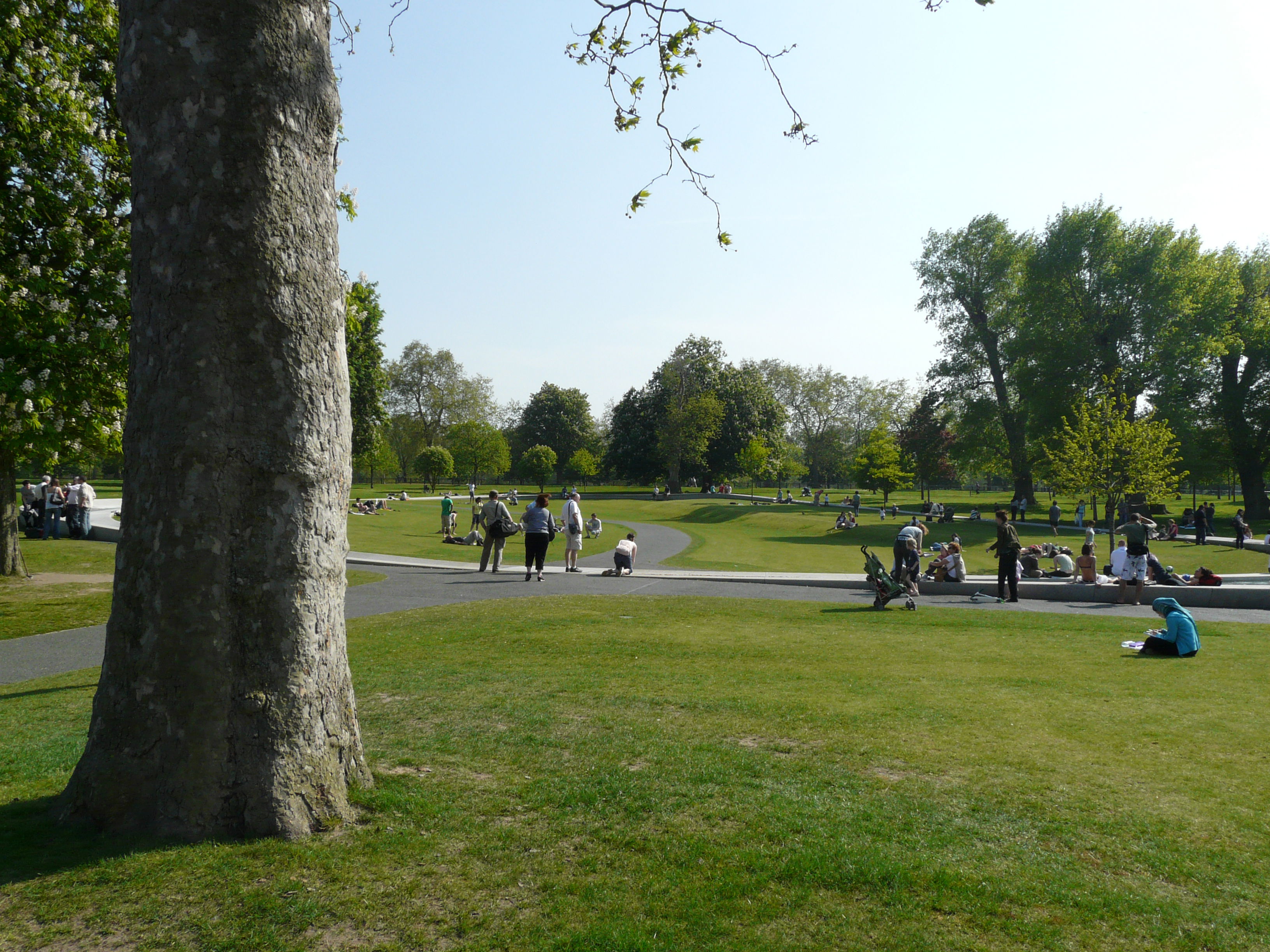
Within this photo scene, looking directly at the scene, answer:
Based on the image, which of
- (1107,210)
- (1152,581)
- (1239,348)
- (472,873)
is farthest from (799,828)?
(1239,348)

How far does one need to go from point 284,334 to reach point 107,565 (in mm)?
21033

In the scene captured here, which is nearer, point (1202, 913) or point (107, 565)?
point (1202, 913)

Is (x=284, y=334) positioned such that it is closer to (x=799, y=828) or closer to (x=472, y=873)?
(x=472, y=873)

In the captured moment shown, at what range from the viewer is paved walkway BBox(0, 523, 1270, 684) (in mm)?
10672

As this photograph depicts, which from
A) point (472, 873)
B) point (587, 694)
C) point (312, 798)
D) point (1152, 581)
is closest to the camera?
point (472, 873)

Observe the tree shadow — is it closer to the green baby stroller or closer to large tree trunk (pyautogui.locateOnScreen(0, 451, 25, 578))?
the green baby stroller

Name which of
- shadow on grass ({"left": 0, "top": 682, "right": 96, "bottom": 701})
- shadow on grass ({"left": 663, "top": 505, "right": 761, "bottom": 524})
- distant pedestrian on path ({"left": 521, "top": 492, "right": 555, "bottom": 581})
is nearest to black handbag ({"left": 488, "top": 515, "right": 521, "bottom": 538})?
distant pedestrian on path ({"left": 521, "top": 492, "right": 555, "bottom": 581})

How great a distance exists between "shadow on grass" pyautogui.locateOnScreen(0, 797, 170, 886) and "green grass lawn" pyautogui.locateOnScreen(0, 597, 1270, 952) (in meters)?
0.02

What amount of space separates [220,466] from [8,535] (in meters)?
17.6

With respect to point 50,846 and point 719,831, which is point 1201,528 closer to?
point 719,831

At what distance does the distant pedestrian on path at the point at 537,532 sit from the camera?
62.2ft

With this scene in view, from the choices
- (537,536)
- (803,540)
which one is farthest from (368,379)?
(537,536)

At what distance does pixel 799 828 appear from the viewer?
428 cm

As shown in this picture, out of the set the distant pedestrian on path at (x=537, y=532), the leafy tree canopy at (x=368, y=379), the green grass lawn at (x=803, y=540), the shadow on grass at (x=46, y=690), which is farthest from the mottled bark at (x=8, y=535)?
the leafy tree canopy at (x=368, y=379)
